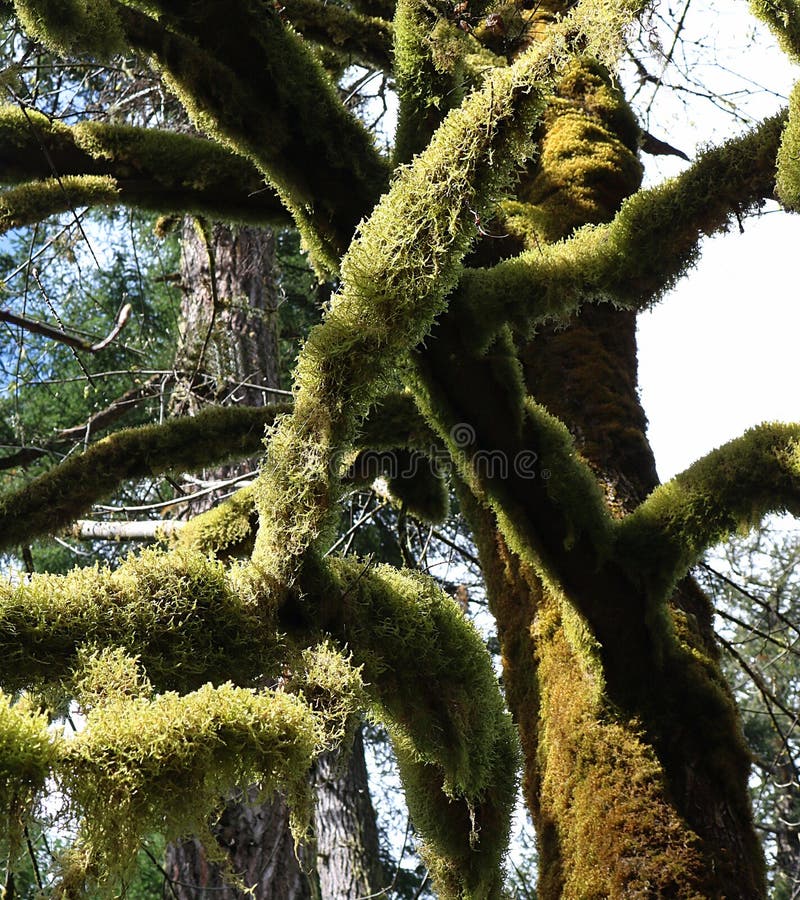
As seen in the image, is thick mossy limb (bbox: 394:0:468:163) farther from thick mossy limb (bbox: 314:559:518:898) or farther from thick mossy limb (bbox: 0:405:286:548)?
thick mossy limb (bbox: 314:559:518:898)

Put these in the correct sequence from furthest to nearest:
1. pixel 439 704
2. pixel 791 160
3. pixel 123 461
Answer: pixel 123 461 → pixel 439 704 → pixel 791 160

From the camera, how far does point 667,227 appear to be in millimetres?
2465

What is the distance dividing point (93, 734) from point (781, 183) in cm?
191

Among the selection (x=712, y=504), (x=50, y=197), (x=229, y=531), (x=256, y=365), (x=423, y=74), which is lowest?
(x=712, y=504)

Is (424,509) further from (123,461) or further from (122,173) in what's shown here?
(122,173)

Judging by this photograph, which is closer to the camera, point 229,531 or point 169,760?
point 169,760

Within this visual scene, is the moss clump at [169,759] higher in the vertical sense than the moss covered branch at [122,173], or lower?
lower

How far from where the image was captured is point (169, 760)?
1.64 m

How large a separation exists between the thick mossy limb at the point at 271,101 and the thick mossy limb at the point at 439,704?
41.7 inches

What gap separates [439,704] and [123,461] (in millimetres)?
1291

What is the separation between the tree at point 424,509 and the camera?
193 cm

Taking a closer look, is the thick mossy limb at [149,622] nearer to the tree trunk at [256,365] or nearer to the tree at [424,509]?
the tree at [424,509]

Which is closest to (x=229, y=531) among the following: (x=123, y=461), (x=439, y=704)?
(x=123, y=461)

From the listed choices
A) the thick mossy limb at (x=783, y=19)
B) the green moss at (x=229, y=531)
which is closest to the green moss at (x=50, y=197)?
the green moss at (x=229, y=531)
